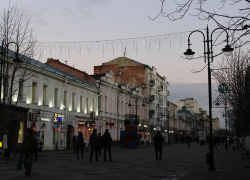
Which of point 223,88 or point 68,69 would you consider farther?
point 68,69

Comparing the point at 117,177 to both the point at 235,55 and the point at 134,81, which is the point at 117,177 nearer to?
the point at 235,55

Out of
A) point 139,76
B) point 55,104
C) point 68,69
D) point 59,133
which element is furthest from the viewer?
point 139,76

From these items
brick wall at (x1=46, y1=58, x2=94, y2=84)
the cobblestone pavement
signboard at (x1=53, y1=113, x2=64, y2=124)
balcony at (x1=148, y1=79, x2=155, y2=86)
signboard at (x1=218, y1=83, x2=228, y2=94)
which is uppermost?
balcony at (x1=148, y1=79, x2=155, y2=86)

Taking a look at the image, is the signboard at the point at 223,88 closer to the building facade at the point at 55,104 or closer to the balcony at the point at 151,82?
the building facade at the point at 55,104

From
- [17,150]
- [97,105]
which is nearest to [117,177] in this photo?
[17,150]

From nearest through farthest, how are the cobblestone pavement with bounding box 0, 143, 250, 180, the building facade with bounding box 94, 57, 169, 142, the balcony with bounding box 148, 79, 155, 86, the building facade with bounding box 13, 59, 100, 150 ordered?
the cobblestone pavement with bounding box 0, 143, 250, 180
the building facade with bounding box 13, 59, 100, 150
the building facade with bounding box 94, 57, 169, 142
the balcony with bounding box 148, 79, 155, 86

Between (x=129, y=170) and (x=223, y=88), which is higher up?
(x=223, y=88)

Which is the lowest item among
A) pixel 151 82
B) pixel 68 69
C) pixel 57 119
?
pixel 57 119

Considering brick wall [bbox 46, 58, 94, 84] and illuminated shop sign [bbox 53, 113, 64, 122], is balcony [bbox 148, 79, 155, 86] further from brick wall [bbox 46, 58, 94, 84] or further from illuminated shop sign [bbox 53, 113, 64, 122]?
illuminated shop sign [bbox 53, 113, 64, 122]

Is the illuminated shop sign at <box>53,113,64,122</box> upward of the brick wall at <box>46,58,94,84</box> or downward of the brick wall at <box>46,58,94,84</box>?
downward

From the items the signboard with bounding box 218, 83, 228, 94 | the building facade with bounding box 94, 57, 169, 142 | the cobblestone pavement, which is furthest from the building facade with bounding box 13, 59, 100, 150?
the building facade with bounding box 94, 57, 169, 142

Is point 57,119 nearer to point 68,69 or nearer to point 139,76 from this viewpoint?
point 68,69

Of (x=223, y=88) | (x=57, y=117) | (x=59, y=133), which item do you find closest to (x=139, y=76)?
(x=59, y=133)

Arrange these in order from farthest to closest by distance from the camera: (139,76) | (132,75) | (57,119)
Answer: (139,76), (132,75), (57,119)
